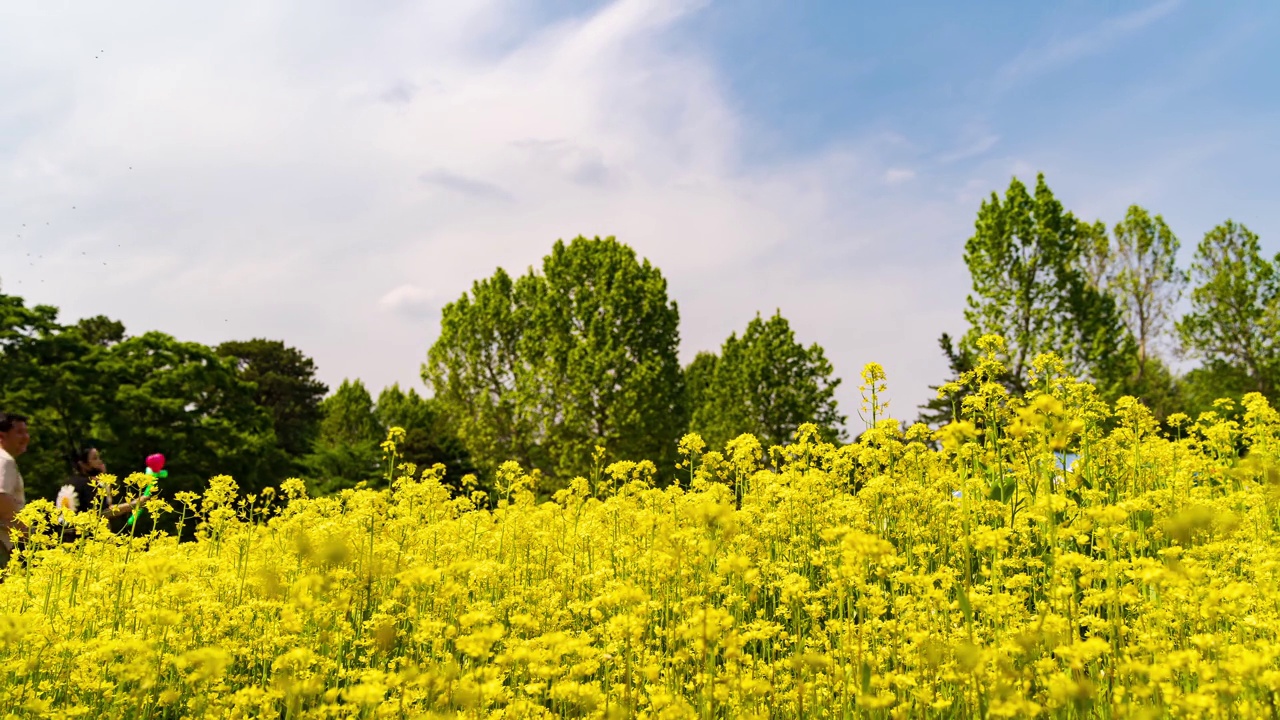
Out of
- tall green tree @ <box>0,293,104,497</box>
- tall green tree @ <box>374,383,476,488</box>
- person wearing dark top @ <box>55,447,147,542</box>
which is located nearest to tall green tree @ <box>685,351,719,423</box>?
tall green tree @ <box>374,383,476,488</box>

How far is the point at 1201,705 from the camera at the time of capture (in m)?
2.42

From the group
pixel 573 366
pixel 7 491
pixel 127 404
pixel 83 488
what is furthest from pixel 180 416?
pixel 7 491

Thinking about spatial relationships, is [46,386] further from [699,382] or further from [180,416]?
[699,382]

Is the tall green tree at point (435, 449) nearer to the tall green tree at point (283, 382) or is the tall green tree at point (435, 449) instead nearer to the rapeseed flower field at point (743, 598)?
the tall green tree at point (283, 382)

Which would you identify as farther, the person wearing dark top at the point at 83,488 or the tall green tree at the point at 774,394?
the tall green tree at the point at 774,394

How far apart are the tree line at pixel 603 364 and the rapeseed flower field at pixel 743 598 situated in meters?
Answer: 18.6

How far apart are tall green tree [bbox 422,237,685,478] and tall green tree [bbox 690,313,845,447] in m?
2.27

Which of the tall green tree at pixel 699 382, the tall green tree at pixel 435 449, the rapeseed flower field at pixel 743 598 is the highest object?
the tall green tree at pixel 699 382

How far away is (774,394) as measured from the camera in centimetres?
2759

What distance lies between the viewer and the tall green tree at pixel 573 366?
2553 cm

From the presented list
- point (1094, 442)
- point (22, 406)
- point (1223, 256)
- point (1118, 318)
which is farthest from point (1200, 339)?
point (22, 406)

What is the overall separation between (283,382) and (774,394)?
3558cm

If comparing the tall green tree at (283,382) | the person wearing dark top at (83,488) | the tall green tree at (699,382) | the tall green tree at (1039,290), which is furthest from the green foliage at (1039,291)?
the tall green tree at (283,382)

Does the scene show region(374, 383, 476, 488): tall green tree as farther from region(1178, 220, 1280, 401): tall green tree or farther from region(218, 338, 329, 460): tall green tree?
region(1178, 220, 1280, 401): tall green tree
